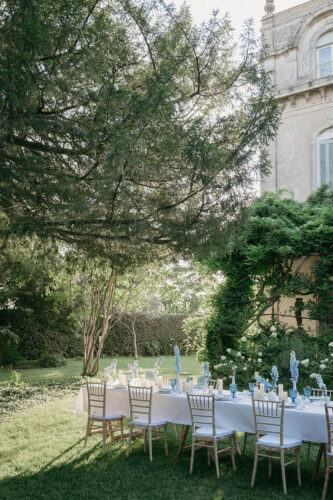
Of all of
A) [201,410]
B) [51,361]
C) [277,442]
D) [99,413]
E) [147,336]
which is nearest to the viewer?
[277,442]

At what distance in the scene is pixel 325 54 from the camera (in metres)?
13.1

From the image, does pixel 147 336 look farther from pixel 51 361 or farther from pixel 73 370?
pixel 73 370

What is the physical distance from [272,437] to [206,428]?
804 millimetres

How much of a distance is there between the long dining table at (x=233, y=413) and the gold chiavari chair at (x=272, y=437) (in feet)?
0.35

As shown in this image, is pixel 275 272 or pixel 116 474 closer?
pixel 116 474

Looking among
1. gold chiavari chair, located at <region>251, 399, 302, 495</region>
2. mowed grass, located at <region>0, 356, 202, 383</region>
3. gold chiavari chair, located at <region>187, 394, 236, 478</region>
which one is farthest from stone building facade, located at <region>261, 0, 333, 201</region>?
gold chiavari chair, located at <region>251, 399, 302, 495</region>

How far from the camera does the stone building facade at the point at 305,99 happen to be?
12648 mm

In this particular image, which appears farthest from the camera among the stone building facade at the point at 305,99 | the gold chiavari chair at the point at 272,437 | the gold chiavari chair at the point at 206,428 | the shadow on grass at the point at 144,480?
the stone building facade at the point at 305,99

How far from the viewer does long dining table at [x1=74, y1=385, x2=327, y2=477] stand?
5.07m

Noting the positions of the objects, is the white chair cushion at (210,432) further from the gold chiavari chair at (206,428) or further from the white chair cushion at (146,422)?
the white chair cushion at (146,422)

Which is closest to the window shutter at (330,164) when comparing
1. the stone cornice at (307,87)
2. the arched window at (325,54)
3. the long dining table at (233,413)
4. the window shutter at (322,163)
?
the window shutter at (322,163)

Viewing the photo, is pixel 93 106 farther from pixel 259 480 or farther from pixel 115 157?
pixel 259 480

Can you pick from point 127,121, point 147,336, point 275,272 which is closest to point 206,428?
point 127,121

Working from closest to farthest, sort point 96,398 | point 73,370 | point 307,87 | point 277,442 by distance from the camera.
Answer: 1. point 277,442
2. point 96,398
3. point 307,87
4. point 73,370
